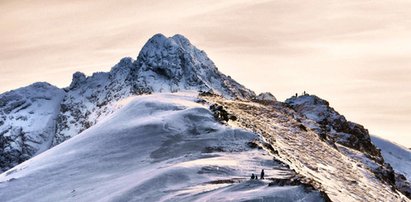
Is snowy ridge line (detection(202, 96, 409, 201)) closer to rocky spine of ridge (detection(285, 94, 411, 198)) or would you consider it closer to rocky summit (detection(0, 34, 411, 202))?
rocky summit (detection(0, 34, 411, 202))

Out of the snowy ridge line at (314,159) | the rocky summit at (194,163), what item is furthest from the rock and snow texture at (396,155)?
the rocky summit at (194,163)

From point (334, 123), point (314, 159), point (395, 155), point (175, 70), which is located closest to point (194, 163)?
point (314, 159)

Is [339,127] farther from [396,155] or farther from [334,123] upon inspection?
[396,155]

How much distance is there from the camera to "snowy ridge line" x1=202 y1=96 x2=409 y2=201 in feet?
155

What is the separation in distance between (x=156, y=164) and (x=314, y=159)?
1365 cm

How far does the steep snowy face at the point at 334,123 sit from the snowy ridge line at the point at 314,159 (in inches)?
1361

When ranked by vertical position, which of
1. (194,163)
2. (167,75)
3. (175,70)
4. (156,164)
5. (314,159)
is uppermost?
(175,70)

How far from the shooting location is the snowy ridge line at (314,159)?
155 feet

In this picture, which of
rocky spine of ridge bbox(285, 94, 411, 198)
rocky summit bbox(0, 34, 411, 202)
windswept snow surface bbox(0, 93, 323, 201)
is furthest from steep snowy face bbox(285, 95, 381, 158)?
windswept snow surface bbox(0, 93, 323, 201)

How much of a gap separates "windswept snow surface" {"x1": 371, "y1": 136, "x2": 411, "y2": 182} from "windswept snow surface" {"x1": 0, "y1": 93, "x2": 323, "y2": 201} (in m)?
99.7

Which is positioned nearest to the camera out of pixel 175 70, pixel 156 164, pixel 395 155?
pixel 156 164

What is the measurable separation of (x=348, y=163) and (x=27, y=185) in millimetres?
24510

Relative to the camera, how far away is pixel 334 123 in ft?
366

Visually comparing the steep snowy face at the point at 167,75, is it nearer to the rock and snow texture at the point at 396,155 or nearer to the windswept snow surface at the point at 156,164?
the rock and snow texture at the point at 396,155
